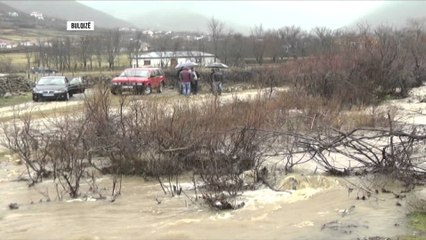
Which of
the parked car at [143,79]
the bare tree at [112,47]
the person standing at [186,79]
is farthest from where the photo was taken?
the bare tree at [112,47]

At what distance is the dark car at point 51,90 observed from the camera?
3053 centimetres

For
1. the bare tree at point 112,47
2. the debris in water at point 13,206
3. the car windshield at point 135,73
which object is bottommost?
the debris in water at point 13,206

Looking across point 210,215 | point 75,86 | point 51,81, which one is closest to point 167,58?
point 75,86

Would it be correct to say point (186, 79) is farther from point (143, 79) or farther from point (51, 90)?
point (51, 90)

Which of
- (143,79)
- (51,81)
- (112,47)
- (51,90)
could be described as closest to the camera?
(51,90)

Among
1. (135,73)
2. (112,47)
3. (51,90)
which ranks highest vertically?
(112,47)

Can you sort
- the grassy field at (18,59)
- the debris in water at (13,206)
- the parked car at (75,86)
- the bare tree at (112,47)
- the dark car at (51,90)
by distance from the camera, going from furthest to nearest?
the bare tree at (112,47) < the grassy field at (18,59) < the parked car at (75,86) < the dark car at (51,90) < the debris in water at (13,206)

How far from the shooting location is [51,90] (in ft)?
101

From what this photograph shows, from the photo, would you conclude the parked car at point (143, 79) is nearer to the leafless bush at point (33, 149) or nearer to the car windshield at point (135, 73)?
the car windshield at point (135, 73)

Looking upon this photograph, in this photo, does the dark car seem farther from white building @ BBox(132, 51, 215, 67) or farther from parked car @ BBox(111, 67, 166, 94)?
white building @ BBox(132, 51, 215, 67)

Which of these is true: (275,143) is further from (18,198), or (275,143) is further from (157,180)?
(18,198)

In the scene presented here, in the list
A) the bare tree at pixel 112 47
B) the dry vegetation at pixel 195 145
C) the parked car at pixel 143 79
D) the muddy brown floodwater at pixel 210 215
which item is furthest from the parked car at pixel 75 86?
the bare tree at pixel 112 47

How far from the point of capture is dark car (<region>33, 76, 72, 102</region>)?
1202 inches

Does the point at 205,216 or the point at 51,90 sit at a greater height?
the point at 51,90
